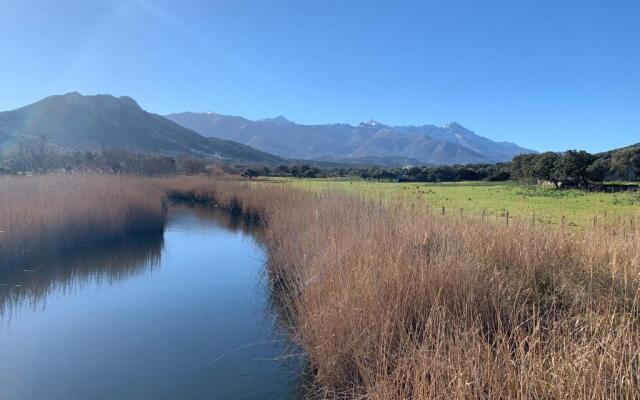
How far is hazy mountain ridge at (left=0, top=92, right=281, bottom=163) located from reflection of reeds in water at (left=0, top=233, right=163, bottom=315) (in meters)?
66.7

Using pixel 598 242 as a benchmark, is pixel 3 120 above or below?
above

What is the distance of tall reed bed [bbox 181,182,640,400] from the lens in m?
2.84

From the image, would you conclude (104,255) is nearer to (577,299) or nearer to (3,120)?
(577,299)

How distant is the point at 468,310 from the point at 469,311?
7 cm

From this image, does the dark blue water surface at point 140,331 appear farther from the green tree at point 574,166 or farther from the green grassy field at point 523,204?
the green tree at point 574,166

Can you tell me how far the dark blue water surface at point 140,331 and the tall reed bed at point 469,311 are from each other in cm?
98

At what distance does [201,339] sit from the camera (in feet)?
21.2

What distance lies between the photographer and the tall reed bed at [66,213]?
10.6m

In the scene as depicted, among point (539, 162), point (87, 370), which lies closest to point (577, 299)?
point (87, 370)

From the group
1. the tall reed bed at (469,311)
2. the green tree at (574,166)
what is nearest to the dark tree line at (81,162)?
the tall reed bed at (469,311)

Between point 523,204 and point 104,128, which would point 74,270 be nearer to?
point 523,204

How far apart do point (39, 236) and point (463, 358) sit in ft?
38.4

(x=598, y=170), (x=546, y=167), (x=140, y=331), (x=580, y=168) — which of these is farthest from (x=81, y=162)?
(x=598, y=170)

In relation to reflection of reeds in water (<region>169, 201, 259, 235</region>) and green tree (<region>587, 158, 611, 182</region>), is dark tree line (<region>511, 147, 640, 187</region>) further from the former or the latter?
reflection of reeds in water (<region>169, 201, 259, 235</region>)
